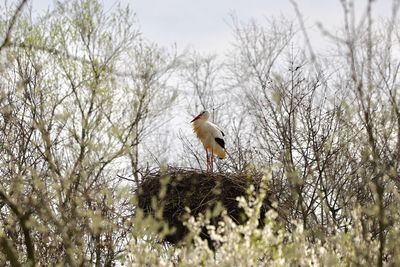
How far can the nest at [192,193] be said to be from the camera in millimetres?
7629

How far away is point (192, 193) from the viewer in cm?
757

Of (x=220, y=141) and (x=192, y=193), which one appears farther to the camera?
(x=220, y=141)

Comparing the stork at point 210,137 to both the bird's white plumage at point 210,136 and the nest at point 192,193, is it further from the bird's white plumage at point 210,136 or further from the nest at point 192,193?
the nest at point 192,193

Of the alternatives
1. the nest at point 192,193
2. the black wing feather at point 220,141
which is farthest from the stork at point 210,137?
the nest at point 192,193

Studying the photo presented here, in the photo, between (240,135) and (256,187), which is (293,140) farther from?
(256,187)

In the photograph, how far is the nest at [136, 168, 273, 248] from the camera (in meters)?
7.63

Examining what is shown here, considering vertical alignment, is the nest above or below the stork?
below

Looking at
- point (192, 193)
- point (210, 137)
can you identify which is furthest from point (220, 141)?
point (192, 193)

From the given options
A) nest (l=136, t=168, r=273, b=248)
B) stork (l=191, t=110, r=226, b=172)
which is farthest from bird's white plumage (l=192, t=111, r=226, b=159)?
nest (l=136, t=168, r=273, b=248)

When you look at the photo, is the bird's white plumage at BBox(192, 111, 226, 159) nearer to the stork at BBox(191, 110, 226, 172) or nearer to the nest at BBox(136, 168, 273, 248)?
the stork at BBox(191, 110, 226, 172)

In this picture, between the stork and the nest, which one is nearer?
the nest

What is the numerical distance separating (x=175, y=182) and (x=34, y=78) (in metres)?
3.63

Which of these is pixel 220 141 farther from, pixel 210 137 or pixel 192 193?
pixel 192 193

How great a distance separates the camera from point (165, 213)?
772 centimetres
